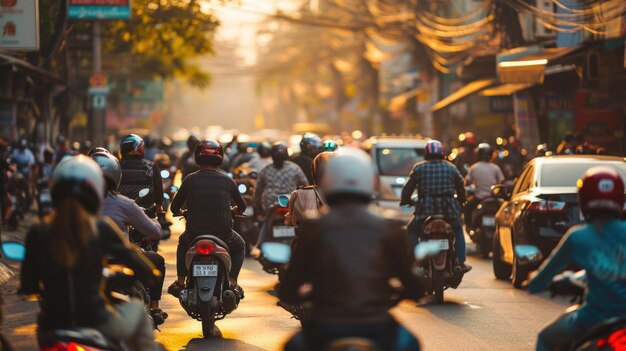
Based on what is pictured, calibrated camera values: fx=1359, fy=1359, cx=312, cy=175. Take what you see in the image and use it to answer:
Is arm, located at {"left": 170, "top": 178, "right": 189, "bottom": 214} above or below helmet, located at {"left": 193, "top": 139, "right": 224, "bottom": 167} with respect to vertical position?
below

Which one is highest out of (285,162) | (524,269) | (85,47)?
(85,47)

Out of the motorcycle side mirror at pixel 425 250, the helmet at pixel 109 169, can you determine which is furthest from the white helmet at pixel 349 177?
the helmet at pixel 109 169

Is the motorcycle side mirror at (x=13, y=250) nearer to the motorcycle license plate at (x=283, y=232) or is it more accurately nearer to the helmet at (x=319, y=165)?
the helmet at (x=319, y=165)

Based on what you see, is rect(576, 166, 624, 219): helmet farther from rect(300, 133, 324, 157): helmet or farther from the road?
rect(300, 133, 324, 157): helmet

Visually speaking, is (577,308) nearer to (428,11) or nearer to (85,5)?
(85,5)

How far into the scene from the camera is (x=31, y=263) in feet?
20.7

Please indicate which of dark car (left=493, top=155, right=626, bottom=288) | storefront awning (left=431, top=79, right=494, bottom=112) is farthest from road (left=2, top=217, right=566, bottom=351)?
storefront awning (left=431, top=79, right=494, bottom=112)

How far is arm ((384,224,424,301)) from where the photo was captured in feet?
19.0

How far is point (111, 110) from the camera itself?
247ft

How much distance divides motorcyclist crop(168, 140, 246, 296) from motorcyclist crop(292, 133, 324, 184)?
159 inches

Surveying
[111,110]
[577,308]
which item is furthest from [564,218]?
[111,110]

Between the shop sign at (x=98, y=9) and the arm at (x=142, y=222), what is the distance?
22215 mm

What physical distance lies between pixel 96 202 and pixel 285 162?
10.6 meters

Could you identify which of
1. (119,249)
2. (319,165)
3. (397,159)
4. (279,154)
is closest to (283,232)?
(279,154)
